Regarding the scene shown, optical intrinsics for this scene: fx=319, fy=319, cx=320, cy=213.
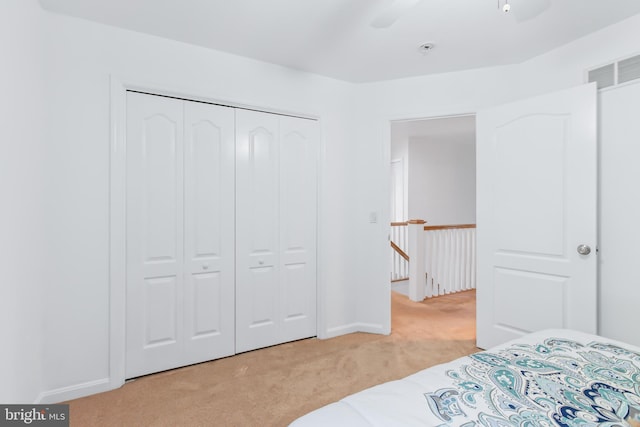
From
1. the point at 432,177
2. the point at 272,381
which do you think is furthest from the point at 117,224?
the point at 432,177

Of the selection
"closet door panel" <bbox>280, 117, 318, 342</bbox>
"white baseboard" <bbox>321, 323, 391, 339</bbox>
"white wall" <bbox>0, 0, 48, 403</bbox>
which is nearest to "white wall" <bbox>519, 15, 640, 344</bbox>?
"white baseboard" <bbox>321, 323, 391, 339</bbox>

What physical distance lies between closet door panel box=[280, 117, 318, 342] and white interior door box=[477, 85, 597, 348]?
145cm

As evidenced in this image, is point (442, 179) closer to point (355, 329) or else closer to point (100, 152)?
point (355, 329)

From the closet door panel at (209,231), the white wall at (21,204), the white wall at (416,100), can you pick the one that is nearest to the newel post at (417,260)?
the white wall at (416,100)

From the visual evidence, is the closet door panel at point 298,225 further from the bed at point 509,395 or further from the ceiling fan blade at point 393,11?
the bed at point 509,395

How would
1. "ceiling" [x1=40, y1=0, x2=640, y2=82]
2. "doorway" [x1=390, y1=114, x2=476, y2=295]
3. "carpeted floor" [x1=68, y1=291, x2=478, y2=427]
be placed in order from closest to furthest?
"carpeted floor" [x1=68, y1=291, x2=478, y2=427], "ceiling" [x1=40, y1=0, x2=640, y2=82], "doorway" [x1=390, y1=114, x2=476, y2=295]

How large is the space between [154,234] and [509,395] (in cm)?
224

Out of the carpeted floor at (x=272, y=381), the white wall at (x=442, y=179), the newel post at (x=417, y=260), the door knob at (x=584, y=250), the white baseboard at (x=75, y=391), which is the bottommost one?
the carpeted floor at (x=272, y=381)

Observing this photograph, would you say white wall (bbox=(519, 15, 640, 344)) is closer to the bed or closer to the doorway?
the bed

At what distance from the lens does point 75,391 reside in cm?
199

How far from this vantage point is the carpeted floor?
180cm

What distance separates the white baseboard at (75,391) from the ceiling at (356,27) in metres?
2.33

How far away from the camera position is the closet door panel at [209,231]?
2.41m

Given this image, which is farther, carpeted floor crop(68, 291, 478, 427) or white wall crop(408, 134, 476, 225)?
white wall crop(408, 134, 476, 225)
